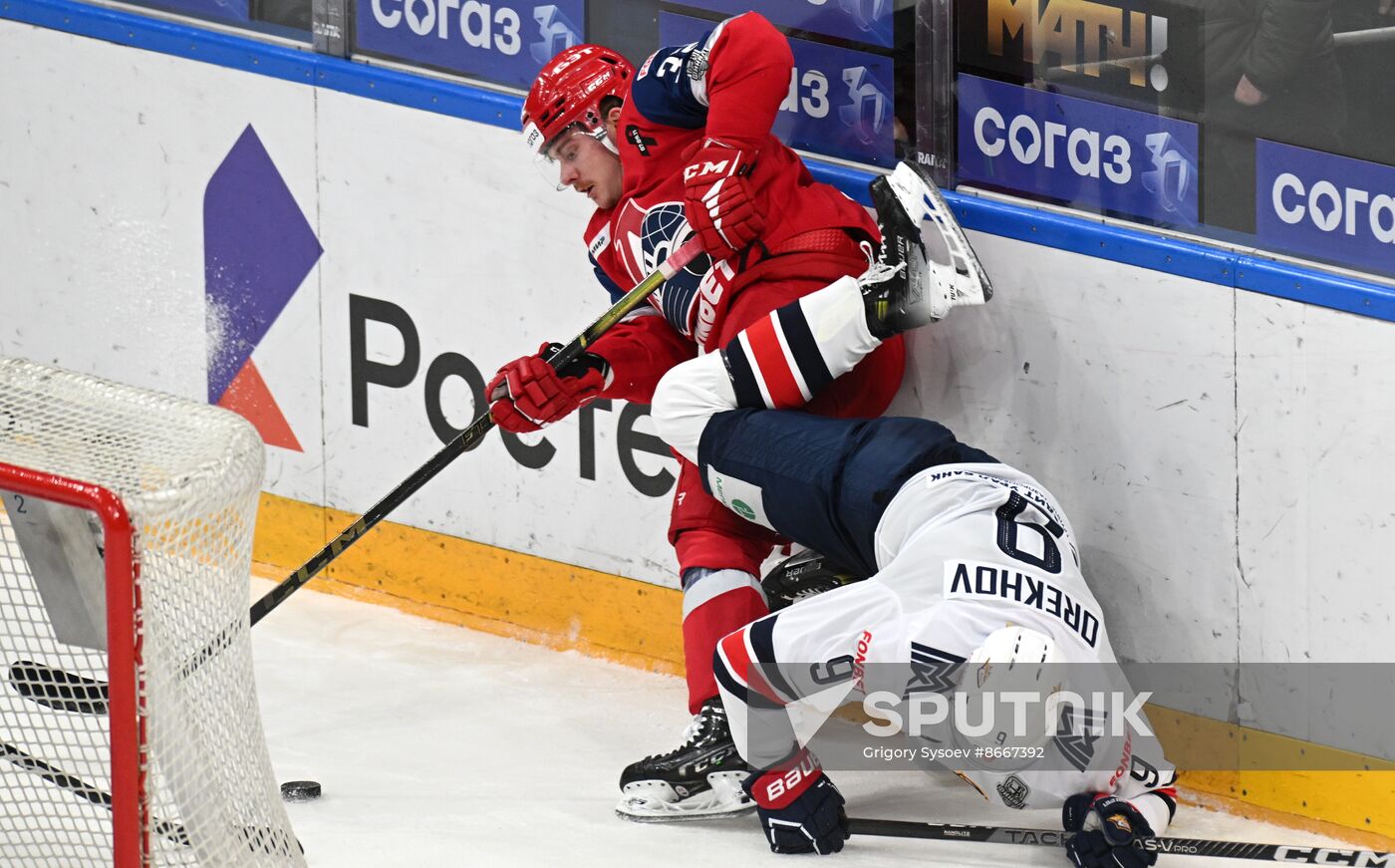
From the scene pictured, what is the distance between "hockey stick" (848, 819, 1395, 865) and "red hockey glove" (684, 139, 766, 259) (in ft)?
3.36

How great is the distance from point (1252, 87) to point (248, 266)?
2.39m

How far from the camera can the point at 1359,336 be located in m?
3.52

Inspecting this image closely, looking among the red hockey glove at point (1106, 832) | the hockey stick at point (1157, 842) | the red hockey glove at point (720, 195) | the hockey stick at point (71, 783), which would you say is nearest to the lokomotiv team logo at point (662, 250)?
the red hockey glove at point (720, 195)

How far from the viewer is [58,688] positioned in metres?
3.09

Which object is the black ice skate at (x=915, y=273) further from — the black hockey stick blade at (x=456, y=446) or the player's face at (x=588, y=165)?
the player's face at (x=588, y=165)

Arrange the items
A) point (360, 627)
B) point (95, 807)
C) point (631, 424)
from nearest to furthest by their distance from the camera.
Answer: point (95, 807) → point (631, 424) → point (360, 627)

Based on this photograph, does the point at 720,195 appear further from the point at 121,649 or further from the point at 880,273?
the point at 121,649

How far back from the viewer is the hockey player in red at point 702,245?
12.8ft

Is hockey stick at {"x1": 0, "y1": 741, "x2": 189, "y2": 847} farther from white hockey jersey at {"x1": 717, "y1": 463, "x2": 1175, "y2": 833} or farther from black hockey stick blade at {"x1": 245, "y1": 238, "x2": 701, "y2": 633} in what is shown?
black hockey stick blade at {"x1": 245, "y1": 238, "x2": 701, "y2": 633}

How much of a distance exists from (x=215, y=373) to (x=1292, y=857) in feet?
9.25

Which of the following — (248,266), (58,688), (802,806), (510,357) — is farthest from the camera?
(248,266)

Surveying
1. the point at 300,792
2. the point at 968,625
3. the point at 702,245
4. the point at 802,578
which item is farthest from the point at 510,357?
the point at 968,625

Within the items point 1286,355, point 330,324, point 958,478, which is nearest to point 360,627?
point 330,324

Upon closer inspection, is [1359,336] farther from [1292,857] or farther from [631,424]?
[631,424]
